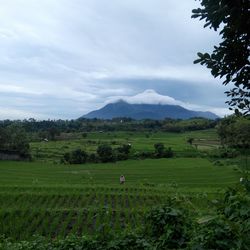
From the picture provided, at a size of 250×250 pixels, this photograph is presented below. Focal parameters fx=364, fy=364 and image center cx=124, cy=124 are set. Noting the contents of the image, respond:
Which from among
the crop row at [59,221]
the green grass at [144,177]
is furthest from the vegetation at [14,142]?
the crop row at [59,221]

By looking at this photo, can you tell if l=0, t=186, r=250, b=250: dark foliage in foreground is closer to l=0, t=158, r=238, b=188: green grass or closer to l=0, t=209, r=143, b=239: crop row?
l=0, t=209, r=143, b=239: crop row

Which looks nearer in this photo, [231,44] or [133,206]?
[231,44]

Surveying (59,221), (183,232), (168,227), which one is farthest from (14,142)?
(183,232)

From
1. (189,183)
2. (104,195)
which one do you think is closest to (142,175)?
(189,183)

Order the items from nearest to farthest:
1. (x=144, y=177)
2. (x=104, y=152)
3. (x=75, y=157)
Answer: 1. (x=144, y=177)
2. (x=75, y=157)
3. (x=104, y=152)

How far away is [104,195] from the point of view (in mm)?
28062

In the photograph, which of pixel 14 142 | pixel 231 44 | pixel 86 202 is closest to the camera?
pixel 231 44

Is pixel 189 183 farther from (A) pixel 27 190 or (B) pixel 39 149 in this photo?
(B) pixel 39 149

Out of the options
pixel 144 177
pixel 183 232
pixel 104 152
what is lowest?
pixel 144 177

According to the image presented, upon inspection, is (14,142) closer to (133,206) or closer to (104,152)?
(104,152)

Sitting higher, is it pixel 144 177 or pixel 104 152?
pixel 104 152

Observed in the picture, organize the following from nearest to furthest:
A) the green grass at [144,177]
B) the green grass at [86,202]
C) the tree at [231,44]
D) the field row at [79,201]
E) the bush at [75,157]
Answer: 1. the tree at [231,44]
2. the green grass at [86,202]
3. the field row at [79,201]
4. the green grass at [144,177]
5. the bush at [75,157]

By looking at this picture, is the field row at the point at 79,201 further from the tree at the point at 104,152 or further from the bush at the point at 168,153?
the bush at the point at 168,153

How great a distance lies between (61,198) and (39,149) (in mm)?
52219
